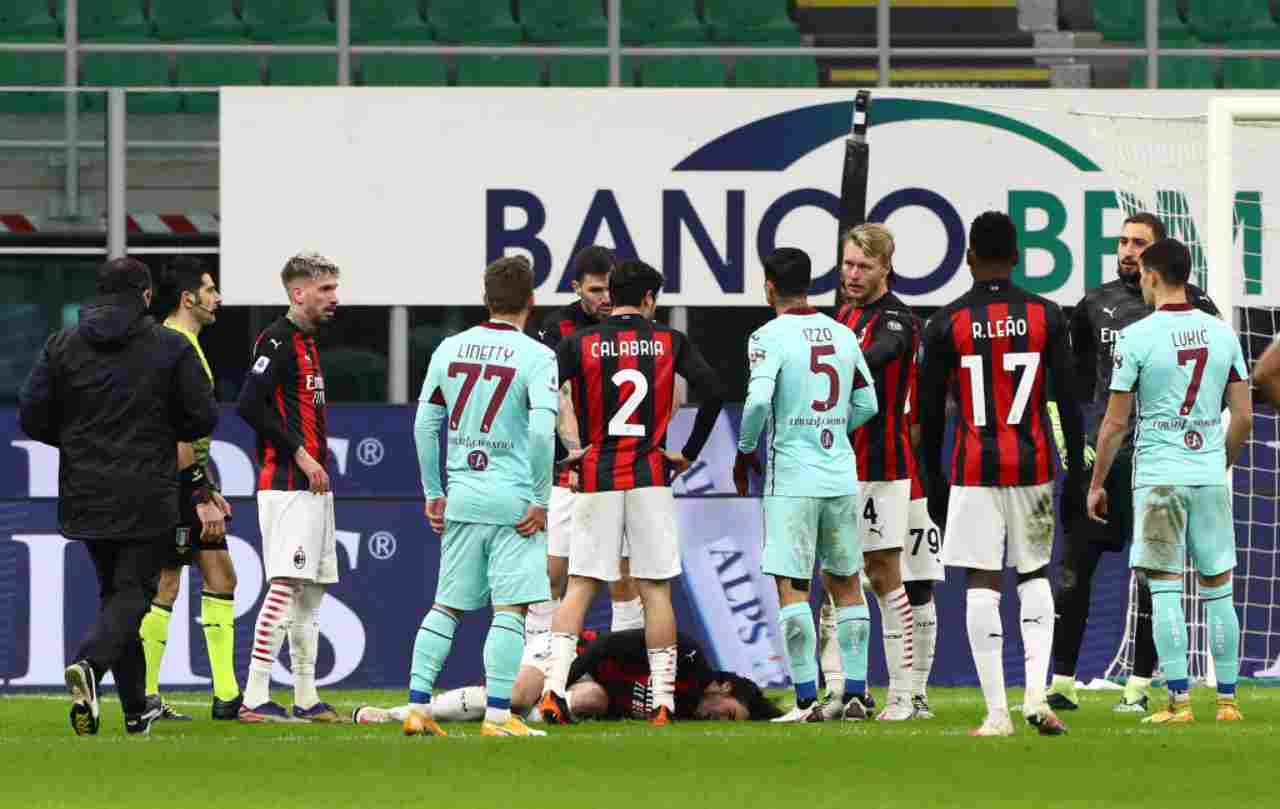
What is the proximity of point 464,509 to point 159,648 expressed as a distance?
228 cm

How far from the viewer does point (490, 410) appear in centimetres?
958

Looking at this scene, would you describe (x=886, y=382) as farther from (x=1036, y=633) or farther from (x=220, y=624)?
(x=220, y=624)

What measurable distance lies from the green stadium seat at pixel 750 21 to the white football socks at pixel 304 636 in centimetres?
859

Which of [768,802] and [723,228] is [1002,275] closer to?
[768,802]

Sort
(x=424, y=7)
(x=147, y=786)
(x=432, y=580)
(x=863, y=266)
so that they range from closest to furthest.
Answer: (x=147, y=786) < (x=863, y=266) < (x=432, y=580) < (x=424, y=7)

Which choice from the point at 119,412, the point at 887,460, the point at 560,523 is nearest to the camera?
the point at 119,412

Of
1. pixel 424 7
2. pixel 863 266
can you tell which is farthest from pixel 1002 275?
pixel 424 7

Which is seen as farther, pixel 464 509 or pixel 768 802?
pixel 464 509

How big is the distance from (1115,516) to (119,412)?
4.65 m

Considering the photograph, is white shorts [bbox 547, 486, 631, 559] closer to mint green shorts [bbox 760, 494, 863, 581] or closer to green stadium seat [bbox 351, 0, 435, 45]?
mint green shorts [bbox 760, 494, 863, 581]

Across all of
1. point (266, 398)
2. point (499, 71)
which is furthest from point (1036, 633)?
point (499, 71)

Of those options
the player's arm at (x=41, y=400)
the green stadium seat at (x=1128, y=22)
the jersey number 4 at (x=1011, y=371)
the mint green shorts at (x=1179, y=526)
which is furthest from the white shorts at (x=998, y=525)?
the green stadium seat at (x=1128, y=22)

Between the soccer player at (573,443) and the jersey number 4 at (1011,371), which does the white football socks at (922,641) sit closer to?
the soccer player at (573,443)

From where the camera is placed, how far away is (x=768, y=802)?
7301 mm
